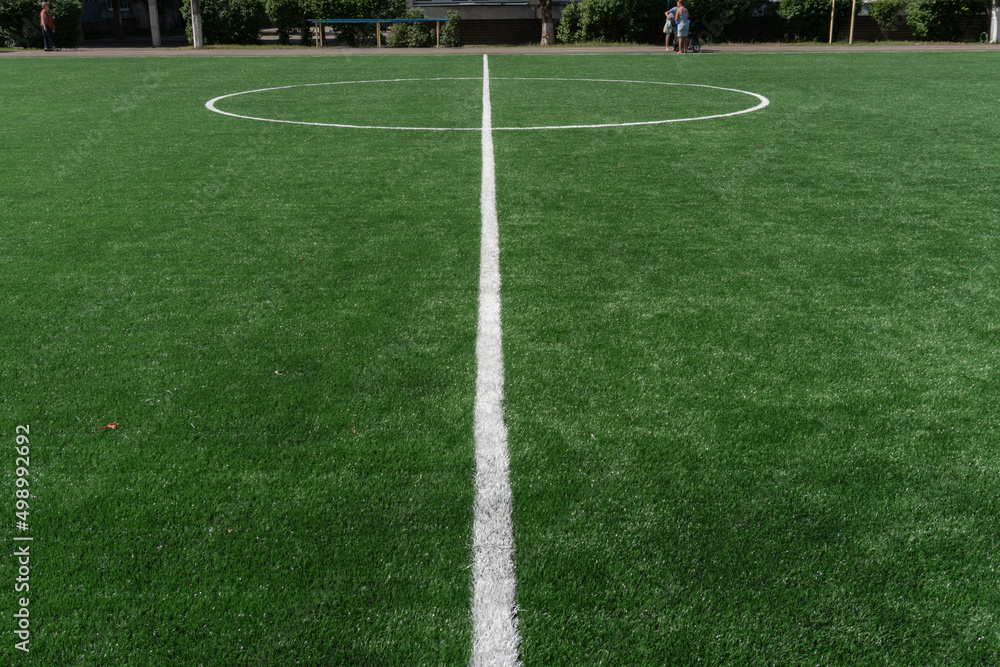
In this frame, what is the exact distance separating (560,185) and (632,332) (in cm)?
402

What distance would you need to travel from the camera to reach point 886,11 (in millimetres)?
36438

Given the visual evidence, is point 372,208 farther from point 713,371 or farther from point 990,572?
point 990,572

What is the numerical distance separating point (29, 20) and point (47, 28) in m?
3.74

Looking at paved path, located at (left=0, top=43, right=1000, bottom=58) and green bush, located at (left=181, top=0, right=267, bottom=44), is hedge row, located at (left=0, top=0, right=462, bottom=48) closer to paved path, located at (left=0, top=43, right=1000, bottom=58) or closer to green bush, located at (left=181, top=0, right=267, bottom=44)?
green bush, located at (left=181, top=0, right=267, bottom=44)

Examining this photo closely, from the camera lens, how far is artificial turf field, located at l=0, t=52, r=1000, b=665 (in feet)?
8.68

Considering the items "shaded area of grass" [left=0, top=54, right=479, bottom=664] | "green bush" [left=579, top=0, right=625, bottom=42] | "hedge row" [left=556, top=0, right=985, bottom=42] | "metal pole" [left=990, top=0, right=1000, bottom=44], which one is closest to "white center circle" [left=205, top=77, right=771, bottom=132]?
"shaded area of grass" [left=0, top=54, right=479, bottom=664]

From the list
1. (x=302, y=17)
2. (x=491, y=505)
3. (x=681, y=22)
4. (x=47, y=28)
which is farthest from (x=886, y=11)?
(x=491, y=505)

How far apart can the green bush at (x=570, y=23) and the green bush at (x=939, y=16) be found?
13642 millimetres

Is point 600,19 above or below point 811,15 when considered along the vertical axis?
below

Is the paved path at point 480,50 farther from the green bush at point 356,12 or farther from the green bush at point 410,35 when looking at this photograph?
the green bush at point 356,12

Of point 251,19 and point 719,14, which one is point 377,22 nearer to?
point 251,19

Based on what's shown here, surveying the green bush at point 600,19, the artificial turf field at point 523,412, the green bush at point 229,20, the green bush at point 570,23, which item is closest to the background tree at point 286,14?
the green bush at point 229,20

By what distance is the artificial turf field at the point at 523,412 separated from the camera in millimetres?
2645

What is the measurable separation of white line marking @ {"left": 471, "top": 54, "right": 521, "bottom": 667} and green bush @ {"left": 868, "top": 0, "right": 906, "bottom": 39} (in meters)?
37.2
